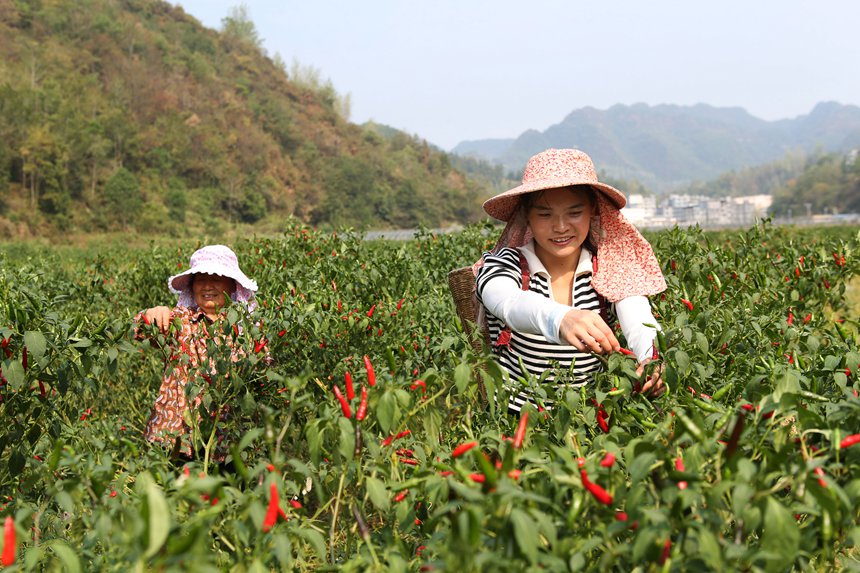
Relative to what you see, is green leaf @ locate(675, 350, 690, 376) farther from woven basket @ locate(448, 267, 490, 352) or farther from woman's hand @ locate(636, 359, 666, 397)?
woven basket @ locate(448, 267, 490, 352)

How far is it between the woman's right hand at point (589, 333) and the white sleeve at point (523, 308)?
0.17 feet

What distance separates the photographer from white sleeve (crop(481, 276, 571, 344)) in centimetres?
201

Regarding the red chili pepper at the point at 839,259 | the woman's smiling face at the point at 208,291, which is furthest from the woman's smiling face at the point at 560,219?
the red chili pepper at the point at 839,259

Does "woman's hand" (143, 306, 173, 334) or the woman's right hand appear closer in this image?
the woman's right hand

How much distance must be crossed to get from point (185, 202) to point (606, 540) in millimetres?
59573

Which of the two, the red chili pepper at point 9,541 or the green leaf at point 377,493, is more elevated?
the red chili pepper at point 9,541

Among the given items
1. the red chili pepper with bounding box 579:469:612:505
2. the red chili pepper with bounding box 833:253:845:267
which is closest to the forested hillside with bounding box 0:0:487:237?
the red chili pepper with bounding box 833:253:845:267

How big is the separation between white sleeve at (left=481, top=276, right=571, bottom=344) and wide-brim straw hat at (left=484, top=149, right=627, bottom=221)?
30 cm

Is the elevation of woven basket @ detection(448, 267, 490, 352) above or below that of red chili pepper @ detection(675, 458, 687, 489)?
above

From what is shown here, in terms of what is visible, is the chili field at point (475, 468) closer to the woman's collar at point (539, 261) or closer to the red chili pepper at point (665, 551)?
the red chili pepper at point (665, 551)

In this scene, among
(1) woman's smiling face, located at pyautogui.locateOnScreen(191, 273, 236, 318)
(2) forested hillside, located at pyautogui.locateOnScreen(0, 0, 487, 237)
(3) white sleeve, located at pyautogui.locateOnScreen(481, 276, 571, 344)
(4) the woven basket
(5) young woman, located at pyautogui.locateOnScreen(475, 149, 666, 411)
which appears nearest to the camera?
(3) white sleeve, located at pyautogui.locateOnScreen(481, 276, 571, 344)

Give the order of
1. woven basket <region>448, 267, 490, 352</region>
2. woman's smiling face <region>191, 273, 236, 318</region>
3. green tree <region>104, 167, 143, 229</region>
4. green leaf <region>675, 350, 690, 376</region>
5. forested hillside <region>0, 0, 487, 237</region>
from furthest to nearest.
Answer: green tree <region>104, 167, 143, 229</region> → forested hillside <region>0, 0, 487, 237</region> → woman's smiling face <region>191, 273, 236, 318</region> → woven basket <region>448, 267, 490, 352</region> → green leaf <region>675, 350, 690, 376</region>

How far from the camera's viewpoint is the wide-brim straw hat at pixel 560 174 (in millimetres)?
2331

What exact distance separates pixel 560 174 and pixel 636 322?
1.76 feet
